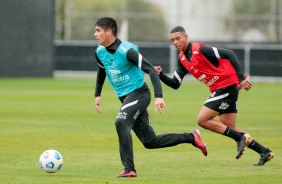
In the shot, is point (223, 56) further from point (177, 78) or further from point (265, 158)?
point (265, 158)

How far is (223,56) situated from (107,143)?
408 cm

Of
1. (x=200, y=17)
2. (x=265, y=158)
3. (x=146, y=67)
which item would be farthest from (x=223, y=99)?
(x=200, y=17)

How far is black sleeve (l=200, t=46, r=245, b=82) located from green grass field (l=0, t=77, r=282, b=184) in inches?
55.9

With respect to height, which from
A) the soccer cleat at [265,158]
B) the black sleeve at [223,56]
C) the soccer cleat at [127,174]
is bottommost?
the soccer cleat at [265,158]

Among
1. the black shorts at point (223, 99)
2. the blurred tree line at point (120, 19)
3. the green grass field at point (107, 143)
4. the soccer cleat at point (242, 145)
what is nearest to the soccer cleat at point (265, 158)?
the green grass field at point (107, 143)

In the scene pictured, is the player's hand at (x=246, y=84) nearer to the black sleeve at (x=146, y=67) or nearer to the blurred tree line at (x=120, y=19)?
the black sleeve at (x=146, y=67)

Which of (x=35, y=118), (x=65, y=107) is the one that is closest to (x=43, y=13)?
(x=65, y=107)

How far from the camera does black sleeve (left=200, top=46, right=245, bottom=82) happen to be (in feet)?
42.9

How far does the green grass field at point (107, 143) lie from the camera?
11703 millimetres

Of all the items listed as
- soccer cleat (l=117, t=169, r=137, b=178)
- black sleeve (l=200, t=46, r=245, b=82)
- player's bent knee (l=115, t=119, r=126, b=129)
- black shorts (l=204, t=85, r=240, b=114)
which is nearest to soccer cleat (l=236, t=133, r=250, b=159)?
black shorts (l=204, t=85, r=240, b=114)

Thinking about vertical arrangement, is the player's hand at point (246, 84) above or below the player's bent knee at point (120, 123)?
above

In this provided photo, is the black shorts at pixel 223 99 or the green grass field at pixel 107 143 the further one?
the black shorts at pixel 223 99

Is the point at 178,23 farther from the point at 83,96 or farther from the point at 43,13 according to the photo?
the point at 83,96

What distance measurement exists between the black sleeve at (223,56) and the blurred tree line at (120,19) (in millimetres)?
40126
